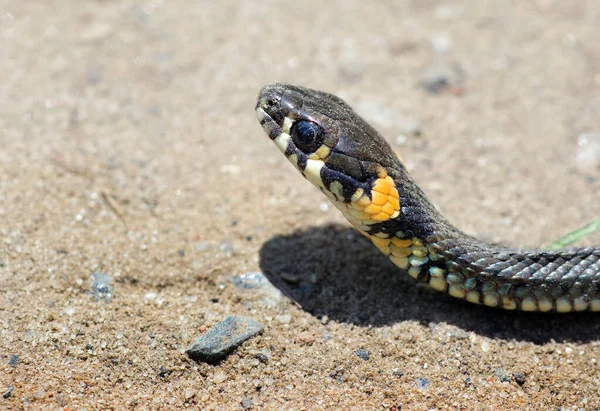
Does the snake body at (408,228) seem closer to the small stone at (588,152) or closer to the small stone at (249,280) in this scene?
the small stone at (249,280)

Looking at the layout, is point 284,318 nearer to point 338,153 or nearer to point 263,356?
point 263,356

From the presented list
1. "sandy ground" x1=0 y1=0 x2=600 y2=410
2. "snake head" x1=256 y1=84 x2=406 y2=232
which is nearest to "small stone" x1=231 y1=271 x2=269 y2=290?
"sandy ground" x1=0 y1=0 x2=600 y2=410

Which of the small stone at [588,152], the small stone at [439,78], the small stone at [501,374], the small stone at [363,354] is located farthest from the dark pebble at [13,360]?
the small stone at [588,152]

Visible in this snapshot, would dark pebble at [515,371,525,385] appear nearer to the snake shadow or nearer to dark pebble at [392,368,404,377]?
the snake shadow

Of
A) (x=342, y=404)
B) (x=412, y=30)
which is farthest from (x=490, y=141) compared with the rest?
(x=342, y=404)

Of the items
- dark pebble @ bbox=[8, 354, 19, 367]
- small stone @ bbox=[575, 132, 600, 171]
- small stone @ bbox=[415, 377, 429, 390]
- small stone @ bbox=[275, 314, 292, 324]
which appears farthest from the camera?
small stone @ bbox=[575, 132, 600, 171]

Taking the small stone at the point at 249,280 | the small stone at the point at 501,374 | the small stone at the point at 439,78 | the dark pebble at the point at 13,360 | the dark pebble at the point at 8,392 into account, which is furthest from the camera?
the small stone at the point at 439,78

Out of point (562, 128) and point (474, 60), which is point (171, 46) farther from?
point (562, 128)
